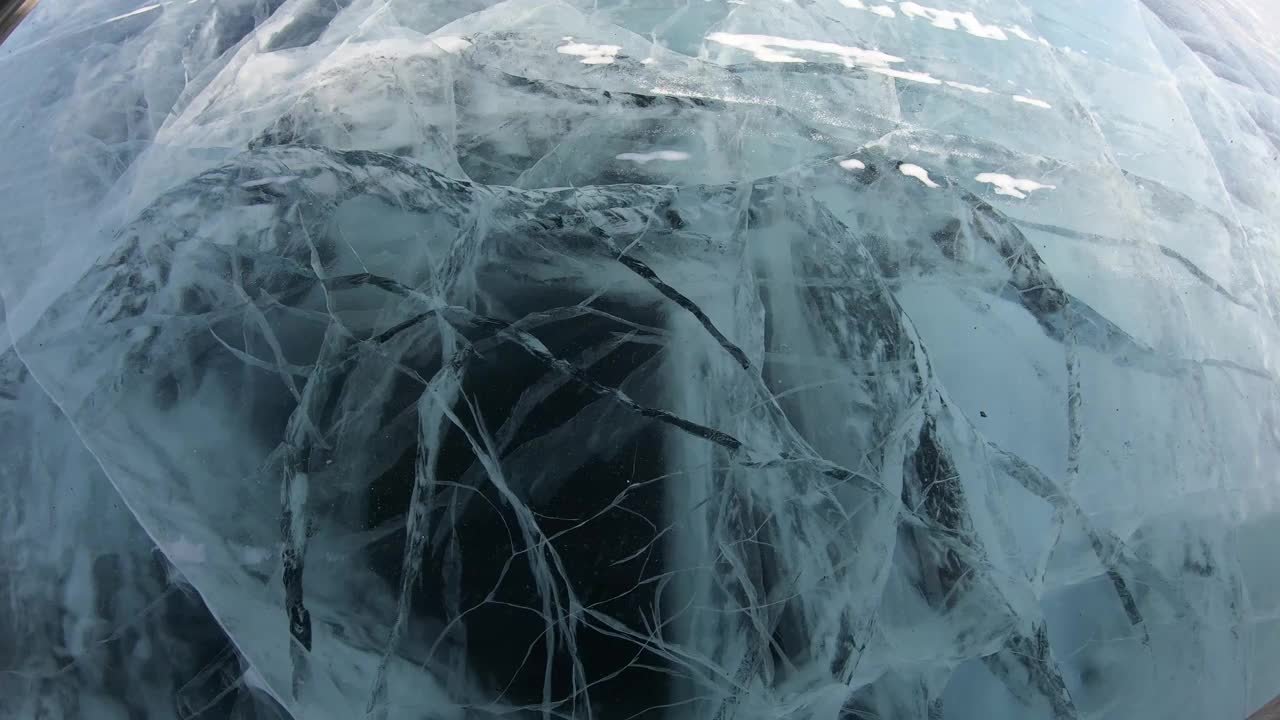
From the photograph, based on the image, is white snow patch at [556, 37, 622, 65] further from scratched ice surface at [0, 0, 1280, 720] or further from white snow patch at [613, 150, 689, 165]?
white snow patch at [613, 150, 689, 165]

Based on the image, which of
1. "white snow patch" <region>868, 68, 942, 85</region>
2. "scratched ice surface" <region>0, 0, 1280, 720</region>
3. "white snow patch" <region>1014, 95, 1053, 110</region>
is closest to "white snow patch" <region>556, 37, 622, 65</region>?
"scratched ice surface" <region>0, 0, 1280, 720</region>

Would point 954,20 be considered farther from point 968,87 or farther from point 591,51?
point 591,51

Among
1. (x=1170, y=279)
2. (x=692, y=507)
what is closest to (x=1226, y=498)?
(x=1170, y=279)

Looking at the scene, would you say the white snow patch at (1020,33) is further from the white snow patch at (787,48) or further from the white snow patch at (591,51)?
the white snow patch at (591,51)

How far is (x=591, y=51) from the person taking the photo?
2.40 feet

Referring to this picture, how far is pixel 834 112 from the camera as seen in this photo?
0.70m

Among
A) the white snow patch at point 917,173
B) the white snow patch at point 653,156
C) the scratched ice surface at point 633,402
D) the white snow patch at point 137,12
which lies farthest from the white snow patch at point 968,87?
the white snow patch at point 137,12

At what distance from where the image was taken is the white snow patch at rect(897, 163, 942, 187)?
0.67m

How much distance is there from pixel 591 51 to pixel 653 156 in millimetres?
138

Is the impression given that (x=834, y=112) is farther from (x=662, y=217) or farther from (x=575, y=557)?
(x=575, y=557)

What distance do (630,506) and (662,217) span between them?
8.7 inches

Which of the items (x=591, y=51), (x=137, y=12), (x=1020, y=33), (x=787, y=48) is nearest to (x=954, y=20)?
(x=1020, y=33)

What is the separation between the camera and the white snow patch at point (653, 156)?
2.17 feet

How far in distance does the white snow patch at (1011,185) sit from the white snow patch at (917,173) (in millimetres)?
41
